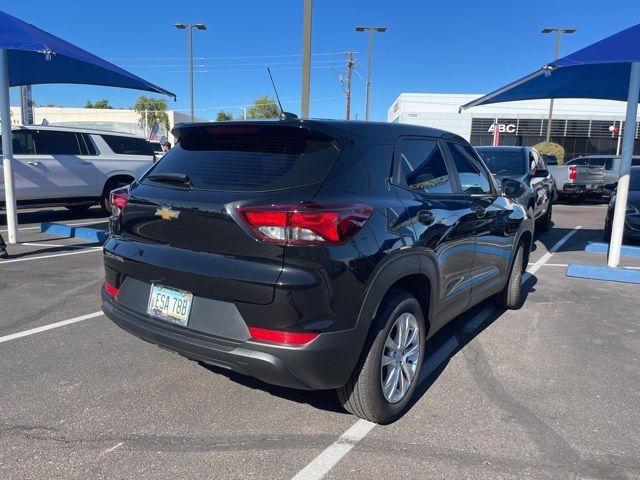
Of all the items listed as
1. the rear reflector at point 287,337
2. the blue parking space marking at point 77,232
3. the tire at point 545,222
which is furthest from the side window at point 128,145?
the rear reflector at point 287,337

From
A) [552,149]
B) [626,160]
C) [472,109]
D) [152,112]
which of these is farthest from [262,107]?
[626,160]

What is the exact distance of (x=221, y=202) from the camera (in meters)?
2.83

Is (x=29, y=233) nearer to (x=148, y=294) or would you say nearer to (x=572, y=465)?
(x=148, y=294)

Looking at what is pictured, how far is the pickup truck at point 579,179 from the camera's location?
56.6 feet

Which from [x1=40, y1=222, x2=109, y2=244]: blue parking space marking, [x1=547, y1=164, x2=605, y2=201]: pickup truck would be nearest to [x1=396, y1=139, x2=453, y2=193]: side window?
[x1=40, y1=222, x2=109, y2=244]: blue parking space marking

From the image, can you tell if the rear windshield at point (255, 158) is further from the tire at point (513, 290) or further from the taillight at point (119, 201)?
the tire at point (513, 290)

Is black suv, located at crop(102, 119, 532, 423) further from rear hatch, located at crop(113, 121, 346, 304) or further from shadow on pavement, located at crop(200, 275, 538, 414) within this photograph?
shadow on pavement, located at crop(200, 275, 538, 414)

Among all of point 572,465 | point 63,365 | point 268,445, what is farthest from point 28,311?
point 572,465

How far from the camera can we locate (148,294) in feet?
→ 10.2

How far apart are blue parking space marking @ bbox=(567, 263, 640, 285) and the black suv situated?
14.4ft

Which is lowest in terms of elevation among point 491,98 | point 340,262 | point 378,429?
point 378,429

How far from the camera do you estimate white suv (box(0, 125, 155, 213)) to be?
10.5 metres

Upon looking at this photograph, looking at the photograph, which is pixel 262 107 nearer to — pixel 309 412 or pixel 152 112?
pixel 152 112

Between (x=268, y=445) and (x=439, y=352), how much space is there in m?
1.98
